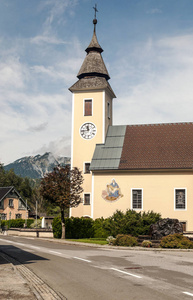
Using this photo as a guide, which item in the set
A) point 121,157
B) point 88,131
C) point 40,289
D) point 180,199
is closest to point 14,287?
point 40,289

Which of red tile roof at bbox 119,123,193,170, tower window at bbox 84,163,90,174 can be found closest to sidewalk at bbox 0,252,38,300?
red tile roof at bbox 119,123,193,170

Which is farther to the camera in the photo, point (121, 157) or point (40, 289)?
point (121, 157)

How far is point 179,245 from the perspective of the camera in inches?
960

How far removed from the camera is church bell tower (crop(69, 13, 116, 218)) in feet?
141

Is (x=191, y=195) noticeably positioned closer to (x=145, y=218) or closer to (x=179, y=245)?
(x=145, y=218)

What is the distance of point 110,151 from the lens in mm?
41469

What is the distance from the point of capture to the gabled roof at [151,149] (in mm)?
38312

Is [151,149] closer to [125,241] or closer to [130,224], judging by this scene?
[130,224]

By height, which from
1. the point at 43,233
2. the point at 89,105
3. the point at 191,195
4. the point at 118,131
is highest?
the point at 89,105

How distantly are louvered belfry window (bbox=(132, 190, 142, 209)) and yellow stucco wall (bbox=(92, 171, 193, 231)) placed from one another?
413 mm

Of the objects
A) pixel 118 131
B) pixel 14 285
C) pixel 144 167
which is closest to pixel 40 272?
pixel 14 285

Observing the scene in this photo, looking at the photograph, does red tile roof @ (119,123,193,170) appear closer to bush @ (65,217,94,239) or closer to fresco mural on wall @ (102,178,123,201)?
fresco mural on wall @ (102,178,123,201)

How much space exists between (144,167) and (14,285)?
29.5 meters

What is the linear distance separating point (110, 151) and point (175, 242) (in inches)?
718
